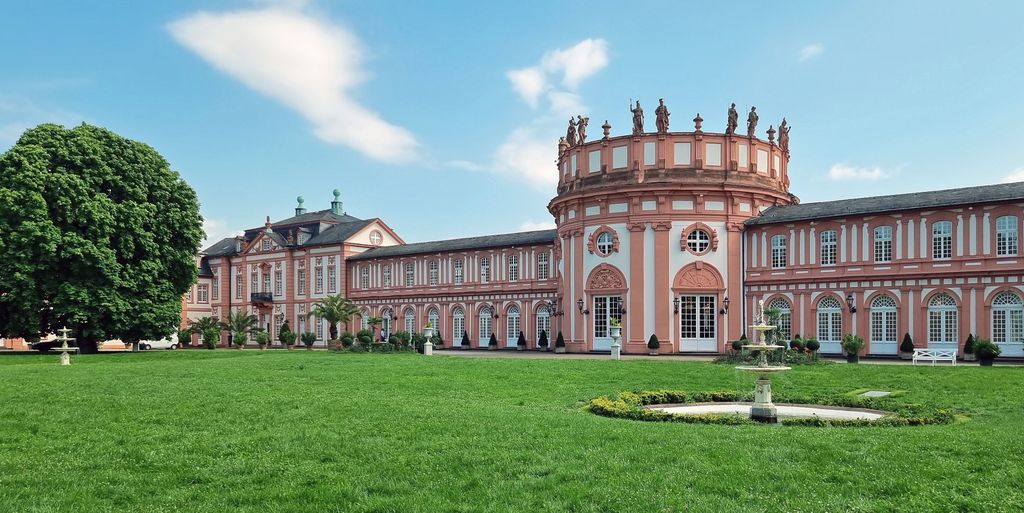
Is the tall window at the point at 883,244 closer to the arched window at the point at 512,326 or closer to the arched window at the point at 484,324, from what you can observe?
the arched window at the point at 512,326

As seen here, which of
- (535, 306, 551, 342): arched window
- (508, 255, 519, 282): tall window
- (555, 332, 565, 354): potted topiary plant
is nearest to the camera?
(555, 332, 565, 354): potted topiary plant

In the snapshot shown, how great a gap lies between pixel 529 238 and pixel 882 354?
22.1 metres

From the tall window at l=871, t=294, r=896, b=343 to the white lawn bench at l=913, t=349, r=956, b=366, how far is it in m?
3.41

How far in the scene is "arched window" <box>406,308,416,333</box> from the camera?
194ft

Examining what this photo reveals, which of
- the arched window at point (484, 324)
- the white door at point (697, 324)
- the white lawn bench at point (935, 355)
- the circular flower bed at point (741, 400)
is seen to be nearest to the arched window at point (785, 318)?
the white door at point (697, 324)

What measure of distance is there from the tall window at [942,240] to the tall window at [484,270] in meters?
26.8

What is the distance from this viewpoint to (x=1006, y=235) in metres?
34.4

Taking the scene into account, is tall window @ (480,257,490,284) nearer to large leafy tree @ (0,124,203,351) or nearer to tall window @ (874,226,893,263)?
large leafy tree @ (0,124,203,351)

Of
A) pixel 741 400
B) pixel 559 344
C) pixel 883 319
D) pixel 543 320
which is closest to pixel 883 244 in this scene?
pixel 883 319

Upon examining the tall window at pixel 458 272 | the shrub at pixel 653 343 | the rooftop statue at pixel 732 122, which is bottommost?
the shrub at pixel 653 343

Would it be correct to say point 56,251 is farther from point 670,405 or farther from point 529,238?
point 670,405

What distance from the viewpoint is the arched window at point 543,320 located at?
50562mm

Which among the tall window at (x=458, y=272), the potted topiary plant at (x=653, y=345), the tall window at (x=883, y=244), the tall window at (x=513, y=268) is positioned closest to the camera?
the tall window at (x=883, y=244)

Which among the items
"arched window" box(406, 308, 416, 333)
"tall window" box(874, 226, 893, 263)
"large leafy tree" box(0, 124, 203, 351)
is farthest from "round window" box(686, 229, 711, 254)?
"large leafy tree" box(0, 124, 203, 351)
